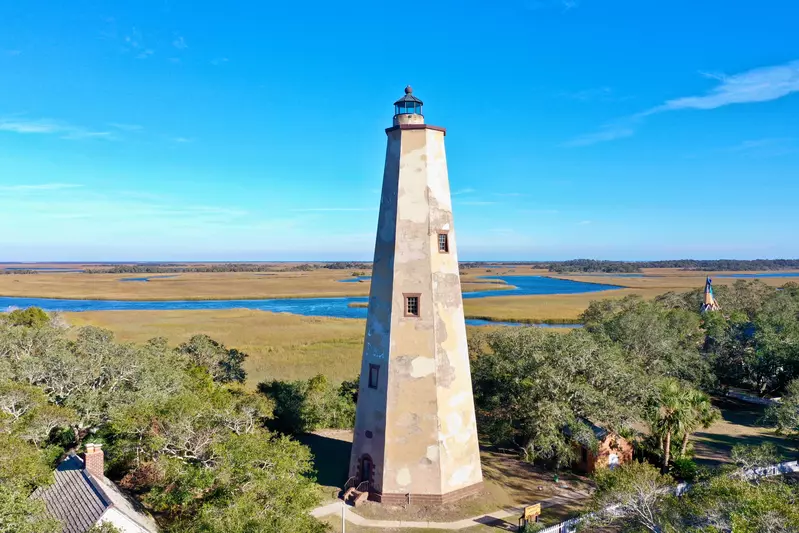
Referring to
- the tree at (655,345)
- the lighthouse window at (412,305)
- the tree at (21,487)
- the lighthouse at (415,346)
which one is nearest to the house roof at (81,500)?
the tree at (21,487)

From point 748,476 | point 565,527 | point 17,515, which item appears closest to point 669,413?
point 748,476

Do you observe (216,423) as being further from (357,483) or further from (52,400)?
(52,400)

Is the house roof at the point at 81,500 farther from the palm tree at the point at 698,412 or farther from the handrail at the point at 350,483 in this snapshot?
the palm tree at the point at 698,412

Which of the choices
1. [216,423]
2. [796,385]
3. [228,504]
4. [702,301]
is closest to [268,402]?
[216,423]

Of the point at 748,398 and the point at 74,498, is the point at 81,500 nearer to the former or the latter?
the point at 74,498

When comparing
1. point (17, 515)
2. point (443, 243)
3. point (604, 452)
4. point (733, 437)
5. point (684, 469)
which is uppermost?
point (443, 243)
